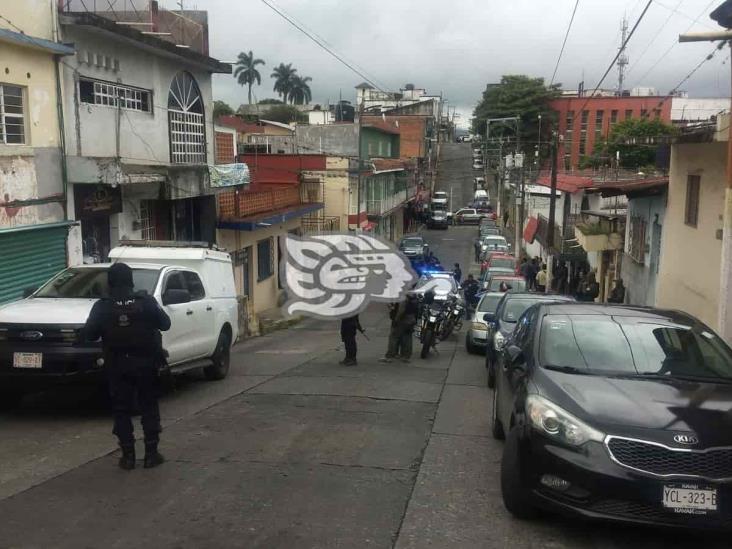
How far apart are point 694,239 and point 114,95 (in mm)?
12685

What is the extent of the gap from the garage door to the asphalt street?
3.71m

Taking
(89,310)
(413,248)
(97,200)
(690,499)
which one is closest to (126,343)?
(89,310)

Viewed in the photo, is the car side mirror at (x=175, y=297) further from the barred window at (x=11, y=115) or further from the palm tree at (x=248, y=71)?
the palm tree at (x=248, y=71)

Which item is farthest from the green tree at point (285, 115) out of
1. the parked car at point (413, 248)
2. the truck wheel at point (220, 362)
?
the truck wheel at point (220, 362)

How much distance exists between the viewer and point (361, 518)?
17.0 feet

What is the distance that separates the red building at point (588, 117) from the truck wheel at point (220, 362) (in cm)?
6820

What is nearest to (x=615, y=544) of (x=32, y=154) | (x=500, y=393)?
(x=500, y=393)

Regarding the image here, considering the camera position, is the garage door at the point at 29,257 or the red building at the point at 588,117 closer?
the garage door at the point at 29,257

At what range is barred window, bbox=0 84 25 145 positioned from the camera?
12531mm

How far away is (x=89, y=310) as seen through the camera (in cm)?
833

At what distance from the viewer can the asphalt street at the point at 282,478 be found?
4.89 metres

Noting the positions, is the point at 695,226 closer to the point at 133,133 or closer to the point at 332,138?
the point at 133,133

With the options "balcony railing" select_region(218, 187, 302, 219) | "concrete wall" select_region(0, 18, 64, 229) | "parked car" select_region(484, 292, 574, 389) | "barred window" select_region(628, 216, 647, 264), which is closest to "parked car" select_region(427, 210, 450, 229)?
"balcony railing" select_region(218, 187, 302, 219)

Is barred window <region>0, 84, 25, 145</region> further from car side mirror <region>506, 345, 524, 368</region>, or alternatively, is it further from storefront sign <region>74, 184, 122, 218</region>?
car side mirror <region>506, 345, 524, 368</region>
